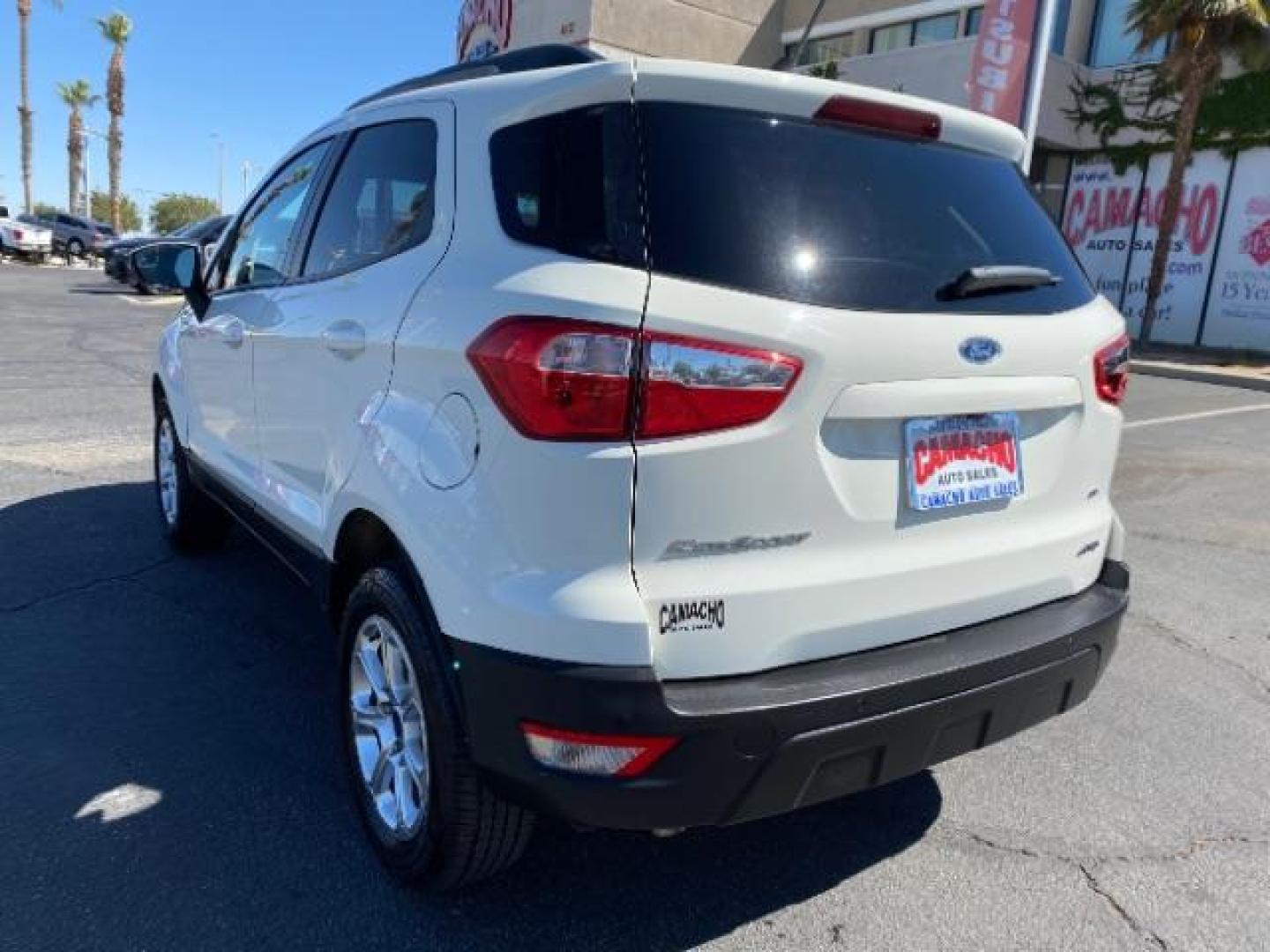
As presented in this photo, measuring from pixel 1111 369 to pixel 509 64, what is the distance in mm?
1758

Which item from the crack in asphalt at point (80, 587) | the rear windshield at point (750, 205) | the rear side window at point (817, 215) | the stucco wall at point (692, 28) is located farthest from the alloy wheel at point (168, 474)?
the stucco wall at point (692, 28)

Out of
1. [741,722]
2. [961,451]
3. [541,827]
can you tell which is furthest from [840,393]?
[541,827]

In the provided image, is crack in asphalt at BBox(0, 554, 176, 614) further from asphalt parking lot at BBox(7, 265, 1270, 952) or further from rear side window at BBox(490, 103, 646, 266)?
rear side window at BBox(490, 103, 646, 266)

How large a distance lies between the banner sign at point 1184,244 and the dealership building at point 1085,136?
0.03 metres

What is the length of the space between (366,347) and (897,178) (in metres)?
1.35

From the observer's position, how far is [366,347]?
8.07 feet

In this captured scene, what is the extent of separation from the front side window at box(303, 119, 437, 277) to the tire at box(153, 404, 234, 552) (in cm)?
193

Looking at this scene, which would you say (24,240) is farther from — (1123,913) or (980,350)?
(1123,913)

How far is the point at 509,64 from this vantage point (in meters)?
2.56

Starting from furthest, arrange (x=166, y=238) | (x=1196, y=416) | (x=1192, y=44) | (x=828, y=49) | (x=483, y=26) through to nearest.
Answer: (x=483, y=26) → (x=828, y=49) → (x=1192, y=44) → (x=166, y=238) → (x=1196, y=416)

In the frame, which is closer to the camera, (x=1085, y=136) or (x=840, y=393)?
(x=840, y=393)

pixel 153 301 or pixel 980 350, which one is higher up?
pixel 980 350

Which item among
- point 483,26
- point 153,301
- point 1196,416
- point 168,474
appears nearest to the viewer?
point 168,474

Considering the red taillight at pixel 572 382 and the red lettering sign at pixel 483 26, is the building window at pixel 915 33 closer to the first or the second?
the red lettering sign at pixel 483 26
